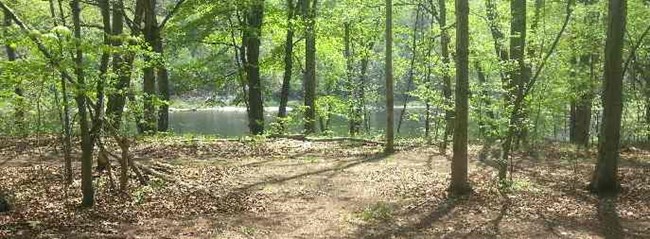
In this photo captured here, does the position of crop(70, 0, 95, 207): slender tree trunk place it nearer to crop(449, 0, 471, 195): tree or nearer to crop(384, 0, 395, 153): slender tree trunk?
crop(449, 0, 471, 195): tree

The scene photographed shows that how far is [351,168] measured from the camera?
16.4m

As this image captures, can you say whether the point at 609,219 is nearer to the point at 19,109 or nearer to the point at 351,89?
the point at 19,109

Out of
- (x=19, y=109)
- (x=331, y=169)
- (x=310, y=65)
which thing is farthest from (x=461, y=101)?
(x=310, y=65)

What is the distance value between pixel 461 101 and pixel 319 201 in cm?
383

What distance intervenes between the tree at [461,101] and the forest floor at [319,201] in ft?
1.48

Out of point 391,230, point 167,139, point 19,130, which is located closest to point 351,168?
point 391,230

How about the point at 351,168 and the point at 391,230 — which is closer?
the point at 391,230

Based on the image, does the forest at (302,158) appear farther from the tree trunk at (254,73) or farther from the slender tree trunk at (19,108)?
the tree trunk at (254,73)

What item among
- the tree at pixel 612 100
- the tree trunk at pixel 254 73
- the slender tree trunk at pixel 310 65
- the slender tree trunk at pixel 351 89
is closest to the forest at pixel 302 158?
the tree at pixel 612 100

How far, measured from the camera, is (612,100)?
12.4 metres

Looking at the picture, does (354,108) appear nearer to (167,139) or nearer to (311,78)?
(311,78)

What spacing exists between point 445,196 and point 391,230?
2.81 metres

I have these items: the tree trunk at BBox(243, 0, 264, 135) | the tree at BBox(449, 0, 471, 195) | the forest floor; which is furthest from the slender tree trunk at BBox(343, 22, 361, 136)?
the tree at BBox(449, 0, 471, 195)

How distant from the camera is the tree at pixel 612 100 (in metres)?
12.2
